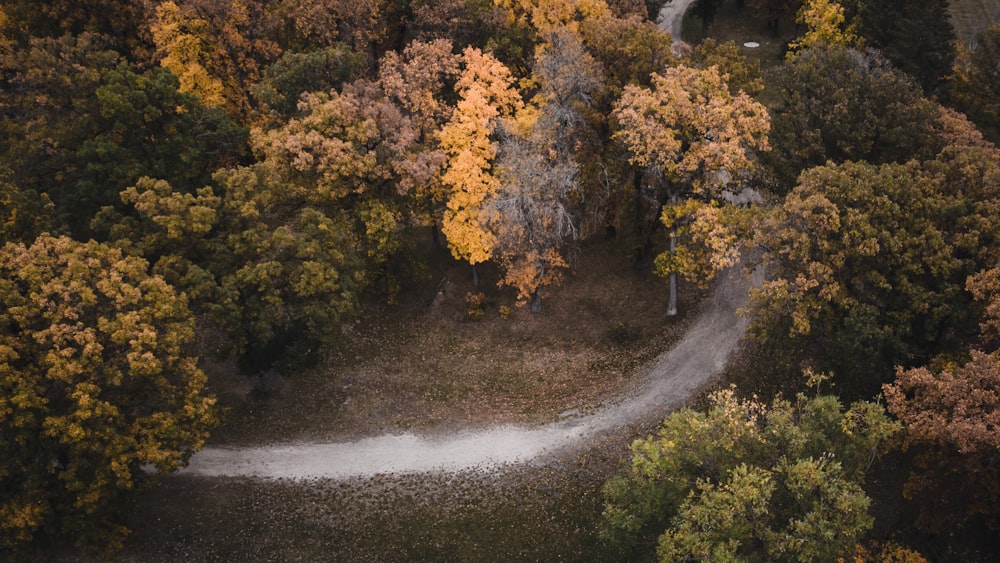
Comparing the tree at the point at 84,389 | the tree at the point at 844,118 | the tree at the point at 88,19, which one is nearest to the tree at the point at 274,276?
the tree at the point at 84,389

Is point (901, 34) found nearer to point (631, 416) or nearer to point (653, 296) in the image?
point (653, 296)

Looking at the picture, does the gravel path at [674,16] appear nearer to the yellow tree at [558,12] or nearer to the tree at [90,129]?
the yellow tree at [558,12]

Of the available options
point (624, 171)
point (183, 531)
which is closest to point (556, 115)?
point (624, 171)

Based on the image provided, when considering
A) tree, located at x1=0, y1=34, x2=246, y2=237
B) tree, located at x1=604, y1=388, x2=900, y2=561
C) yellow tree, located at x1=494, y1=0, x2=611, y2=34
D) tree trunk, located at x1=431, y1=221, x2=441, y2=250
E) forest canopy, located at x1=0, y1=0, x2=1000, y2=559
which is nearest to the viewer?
tree, located at x1=604, y1=388, x2=900, y2=561

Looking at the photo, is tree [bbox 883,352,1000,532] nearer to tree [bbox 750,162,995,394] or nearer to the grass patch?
tree [bbox 750,162,995,394]

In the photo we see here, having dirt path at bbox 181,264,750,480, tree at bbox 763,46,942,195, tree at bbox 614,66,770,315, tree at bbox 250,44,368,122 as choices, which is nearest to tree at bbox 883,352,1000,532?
dirt path at bbox 181,264,750,480

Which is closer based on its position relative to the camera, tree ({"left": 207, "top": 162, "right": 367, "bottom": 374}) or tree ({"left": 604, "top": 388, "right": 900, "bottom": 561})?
tree ({"left": 604, "top": 388, "right": 900, "bottom": 561})
